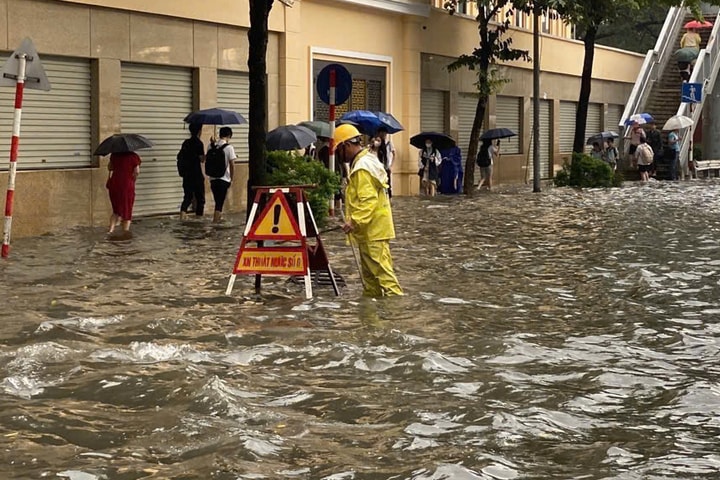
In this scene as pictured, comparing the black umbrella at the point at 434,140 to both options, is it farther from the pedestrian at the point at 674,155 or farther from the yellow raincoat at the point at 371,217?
the yellow raincoat at the point at 371,217

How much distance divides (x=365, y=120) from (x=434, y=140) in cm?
510

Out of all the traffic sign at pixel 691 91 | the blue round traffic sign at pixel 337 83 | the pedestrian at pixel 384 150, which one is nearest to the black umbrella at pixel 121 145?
the blue round traffic sign at pixel 337 83

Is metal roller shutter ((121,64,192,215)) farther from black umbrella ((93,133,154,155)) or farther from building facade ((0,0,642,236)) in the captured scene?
black umbrella ((93,133,154,155))

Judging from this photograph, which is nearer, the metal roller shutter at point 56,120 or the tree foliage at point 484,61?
the metal roller shutter at point 56,120

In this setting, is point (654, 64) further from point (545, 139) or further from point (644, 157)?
point (644, 157)

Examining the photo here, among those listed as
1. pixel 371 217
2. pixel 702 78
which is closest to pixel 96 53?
pixel 371 217

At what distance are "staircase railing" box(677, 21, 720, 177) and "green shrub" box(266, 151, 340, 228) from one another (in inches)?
939

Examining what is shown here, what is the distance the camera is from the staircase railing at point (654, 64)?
139 ft

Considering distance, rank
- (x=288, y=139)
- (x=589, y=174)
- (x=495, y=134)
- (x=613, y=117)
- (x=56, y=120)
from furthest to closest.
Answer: (x=613, y=117)
(x=589, y=174)
(x=495, y=134)
(x=288, y=139)
(x=56, y=120)

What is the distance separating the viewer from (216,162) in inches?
814

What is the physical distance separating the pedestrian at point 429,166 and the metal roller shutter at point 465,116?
16.1ft

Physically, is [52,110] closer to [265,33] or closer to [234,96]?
[265,33]

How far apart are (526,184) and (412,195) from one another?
8362mm

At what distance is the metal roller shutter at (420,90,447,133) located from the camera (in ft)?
108
